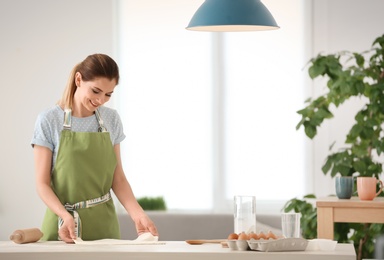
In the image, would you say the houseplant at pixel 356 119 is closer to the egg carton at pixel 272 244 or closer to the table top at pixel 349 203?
the table top at pixel 349 203

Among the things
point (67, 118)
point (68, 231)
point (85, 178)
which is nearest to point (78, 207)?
point (85, 178)

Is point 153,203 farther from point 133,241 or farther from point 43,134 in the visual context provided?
point 133,241

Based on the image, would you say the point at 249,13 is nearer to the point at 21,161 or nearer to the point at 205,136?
the point at 205,136

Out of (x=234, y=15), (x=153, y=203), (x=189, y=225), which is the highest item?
(x=234, y=15)

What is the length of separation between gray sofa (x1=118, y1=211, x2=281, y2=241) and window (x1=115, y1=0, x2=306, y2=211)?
0.38m

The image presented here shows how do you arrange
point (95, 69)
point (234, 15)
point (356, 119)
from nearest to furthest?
point (95, 69)
point (234, 15)
point (356, 119)

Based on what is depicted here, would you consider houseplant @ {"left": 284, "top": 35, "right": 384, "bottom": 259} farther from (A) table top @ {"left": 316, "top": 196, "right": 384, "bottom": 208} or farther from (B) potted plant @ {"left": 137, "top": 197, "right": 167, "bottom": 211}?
(B) potted plant @ {"left": 137, "top": 197, "right": 167, "bottom": 211}

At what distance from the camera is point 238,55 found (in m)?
6.76

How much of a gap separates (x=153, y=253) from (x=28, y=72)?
4.26 meters

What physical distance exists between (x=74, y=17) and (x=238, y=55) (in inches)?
52.4

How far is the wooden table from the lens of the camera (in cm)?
440

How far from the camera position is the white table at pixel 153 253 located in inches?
113

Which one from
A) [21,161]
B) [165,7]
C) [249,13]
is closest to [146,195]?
[21,161]

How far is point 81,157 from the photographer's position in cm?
368
